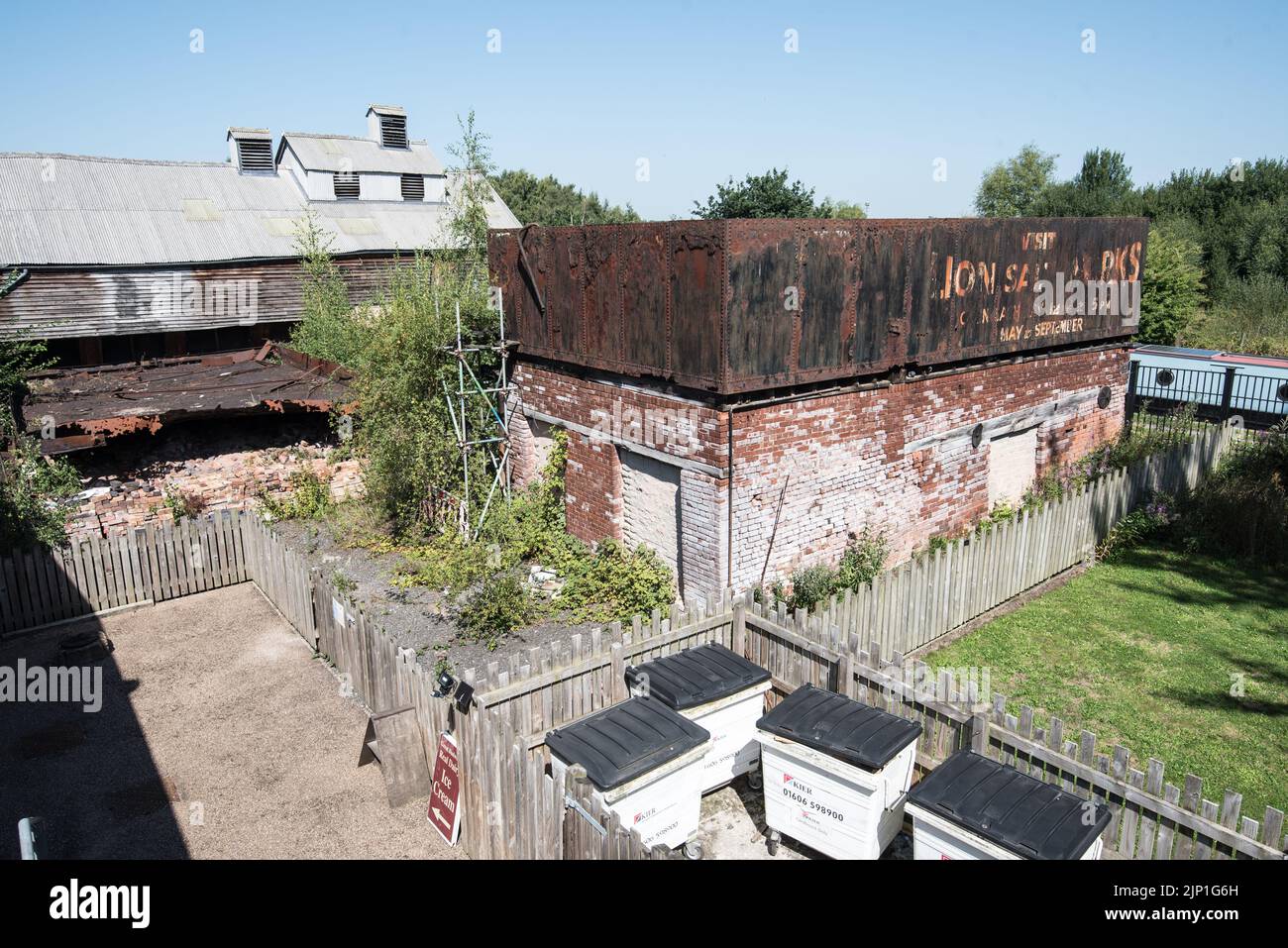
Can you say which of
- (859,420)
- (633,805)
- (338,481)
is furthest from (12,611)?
(859,420)

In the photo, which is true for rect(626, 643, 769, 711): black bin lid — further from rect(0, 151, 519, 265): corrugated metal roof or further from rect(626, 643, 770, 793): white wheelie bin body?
rect(0, 151, 519, 265): corrugated metal roof

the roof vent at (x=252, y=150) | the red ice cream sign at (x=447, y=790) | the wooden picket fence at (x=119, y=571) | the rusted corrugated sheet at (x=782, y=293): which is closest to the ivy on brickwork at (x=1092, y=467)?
the rusted corrugated sheet at (x=782, y=293)

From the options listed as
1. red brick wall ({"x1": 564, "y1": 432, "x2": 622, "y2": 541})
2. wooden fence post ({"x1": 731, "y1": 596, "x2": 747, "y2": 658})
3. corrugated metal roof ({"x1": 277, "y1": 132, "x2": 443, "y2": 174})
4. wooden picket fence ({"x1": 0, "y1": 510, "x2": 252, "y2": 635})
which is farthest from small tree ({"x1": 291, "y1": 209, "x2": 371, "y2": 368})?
wooden fence post ({"x1": 731, "y1": 596, "x2": 747, "y2": 658})

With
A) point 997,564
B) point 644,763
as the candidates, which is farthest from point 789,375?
point 644,763

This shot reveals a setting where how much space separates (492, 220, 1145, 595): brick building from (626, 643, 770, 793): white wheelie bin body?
2.43 metres

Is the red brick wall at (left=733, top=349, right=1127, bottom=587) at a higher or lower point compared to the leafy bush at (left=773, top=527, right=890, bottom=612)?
higher

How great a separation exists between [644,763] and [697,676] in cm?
142

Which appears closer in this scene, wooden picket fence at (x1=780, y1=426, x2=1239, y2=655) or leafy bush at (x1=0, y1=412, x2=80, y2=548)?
wooden picket fence at (x1=780, y1=426, x2=1239, y2=655)

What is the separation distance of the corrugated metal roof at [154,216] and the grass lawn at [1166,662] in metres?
16.1

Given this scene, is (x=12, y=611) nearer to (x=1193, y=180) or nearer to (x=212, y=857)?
(x=212, y=857)

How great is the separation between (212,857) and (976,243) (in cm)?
1233

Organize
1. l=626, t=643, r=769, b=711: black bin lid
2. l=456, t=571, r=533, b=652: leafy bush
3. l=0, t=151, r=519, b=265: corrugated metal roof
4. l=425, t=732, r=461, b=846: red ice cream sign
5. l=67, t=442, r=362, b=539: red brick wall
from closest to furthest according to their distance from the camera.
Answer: l=425, t=732, r=461, b=846: red ice cream sign < l=626, t=643, r=769, b=711: black bin lid < l=456, t=571, r=533, b=652: leafy bush < l=67, t=442, r=362, b=539: red brick wall < l=0, t=151, r=519, b=265: corrugated metal roof

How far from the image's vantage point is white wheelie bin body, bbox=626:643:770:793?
306 inches

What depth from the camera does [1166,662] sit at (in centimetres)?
1053
